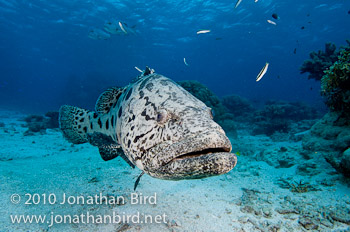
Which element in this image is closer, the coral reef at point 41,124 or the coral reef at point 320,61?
the coral reef at point 320,61

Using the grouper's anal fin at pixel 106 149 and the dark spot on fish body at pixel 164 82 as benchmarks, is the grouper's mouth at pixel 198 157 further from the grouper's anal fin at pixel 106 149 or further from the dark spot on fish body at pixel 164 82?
the grouper's anal fin at pixel 106 149

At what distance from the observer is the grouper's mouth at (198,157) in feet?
5.39

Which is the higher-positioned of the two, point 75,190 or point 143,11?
point 143,11

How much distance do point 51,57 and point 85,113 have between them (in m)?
54.4

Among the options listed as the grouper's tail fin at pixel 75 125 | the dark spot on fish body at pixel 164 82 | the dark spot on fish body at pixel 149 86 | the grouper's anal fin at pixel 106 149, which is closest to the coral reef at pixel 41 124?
the grouper's tail fin at pixel 75 125

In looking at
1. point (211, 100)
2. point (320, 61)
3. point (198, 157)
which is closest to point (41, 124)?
point (211, 100)

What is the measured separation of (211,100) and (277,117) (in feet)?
23.4

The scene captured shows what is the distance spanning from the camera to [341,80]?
5.08 metres

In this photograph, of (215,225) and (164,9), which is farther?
(164,9)

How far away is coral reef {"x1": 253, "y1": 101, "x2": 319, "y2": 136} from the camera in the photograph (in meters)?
11.7

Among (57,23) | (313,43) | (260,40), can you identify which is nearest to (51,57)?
(57,23)

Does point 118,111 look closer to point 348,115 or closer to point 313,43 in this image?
point 348,115

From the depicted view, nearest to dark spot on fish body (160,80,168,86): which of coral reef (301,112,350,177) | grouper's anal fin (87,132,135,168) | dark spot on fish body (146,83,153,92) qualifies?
dark spot on fish body (146,83,153,92)

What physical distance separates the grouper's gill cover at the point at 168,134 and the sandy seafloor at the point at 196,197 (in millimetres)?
1161
